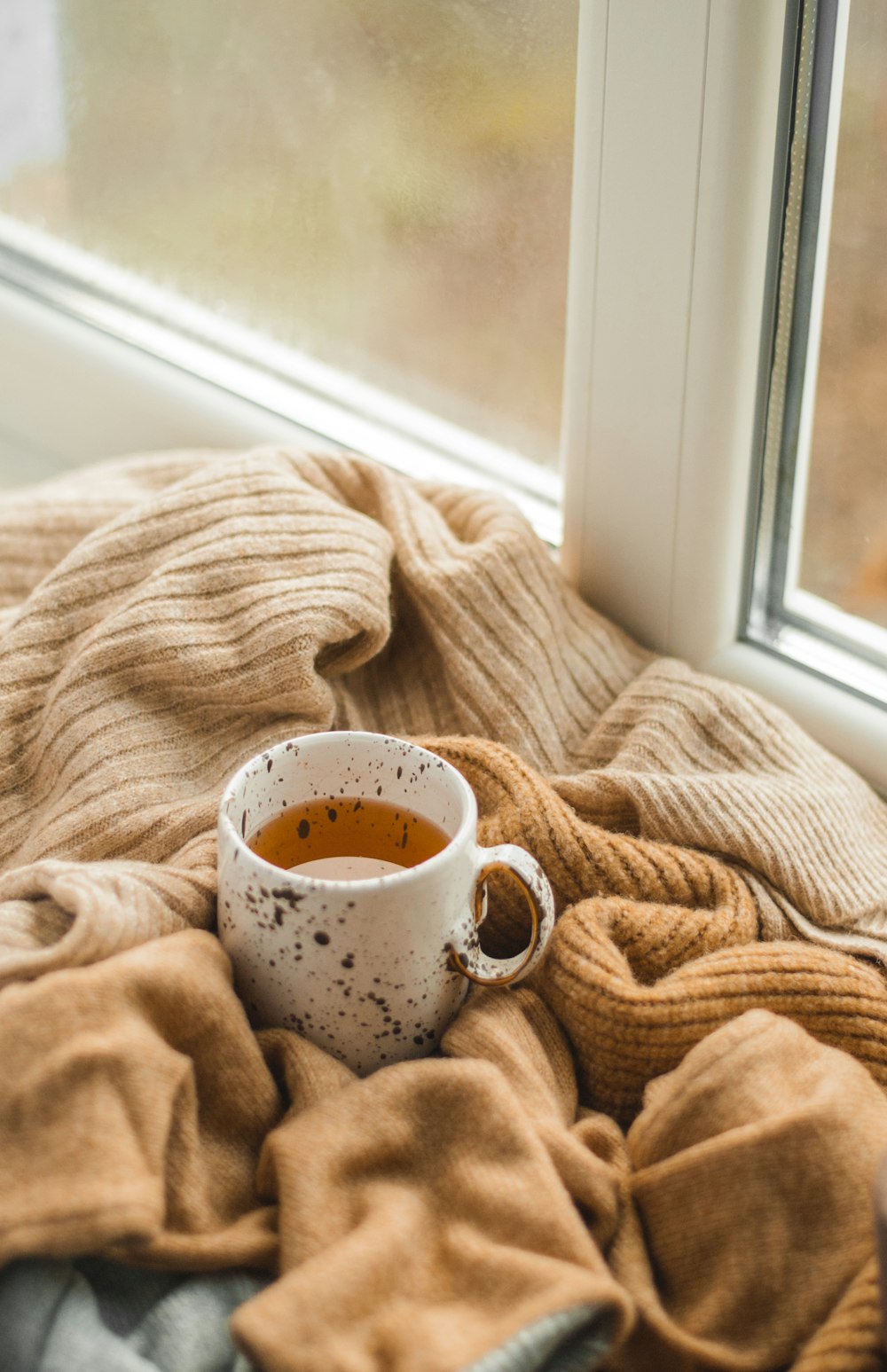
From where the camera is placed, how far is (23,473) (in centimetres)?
107

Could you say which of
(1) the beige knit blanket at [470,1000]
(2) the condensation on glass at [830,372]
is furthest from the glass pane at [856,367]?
(1) the beige knit blanket at [470,1000]

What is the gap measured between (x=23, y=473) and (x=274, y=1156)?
2.40ft

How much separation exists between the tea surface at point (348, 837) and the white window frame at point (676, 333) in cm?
26

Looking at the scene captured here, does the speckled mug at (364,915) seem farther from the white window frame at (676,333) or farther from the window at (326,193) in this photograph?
the window at (326,193)

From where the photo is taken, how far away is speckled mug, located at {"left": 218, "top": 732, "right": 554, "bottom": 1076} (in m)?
0.49

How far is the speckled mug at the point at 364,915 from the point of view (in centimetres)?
49

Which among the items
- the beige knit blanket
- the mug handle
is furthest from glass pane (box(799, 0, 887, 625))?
the mug handle

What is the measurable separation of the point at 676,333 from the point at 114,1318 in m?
0.50

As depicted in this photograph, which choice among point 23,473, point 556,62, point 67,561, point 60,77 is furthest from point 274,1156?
point 60,77

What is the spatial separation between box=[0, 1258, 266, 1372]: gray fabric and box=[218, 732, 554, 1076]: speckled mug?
10 centimetres

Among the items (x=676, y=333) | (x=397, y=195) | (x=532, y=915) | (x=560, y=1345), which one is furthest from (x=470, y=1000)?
(x=397, y=195)

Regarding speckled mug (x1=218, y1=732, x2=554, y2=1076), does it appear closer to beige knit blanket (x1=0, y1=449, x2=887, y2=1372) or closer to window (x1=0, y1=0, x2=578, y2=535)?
beige knit blanket (x1=0, y1=449, x2=887, y2=1372)

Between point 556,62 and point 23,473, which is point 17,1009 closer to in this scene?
point 556,62

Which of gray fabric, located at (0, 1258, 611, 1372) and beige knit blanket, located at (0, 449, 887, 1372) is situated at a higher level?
beige knit blanket, located at (0, 449, 887, 1372)
